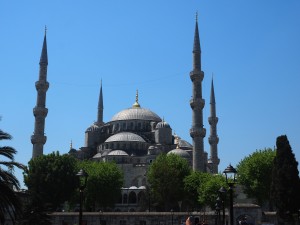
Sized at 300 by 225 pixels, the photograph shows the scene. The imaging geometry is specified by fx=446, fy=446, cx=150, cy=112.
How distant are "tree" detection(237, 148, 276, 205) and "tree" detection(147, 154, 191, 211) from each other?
7595 mm

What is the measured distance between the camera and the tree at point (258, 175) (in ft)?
150

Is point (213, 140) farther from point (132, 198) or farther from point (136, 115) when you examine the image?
point (136, 115)

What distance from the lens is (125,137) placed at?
3002 inches

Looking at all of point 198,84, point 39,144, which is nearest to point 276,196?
point 198,84

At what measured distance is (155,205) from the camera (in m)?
55.4

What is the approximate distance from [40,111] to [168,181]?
859 inches

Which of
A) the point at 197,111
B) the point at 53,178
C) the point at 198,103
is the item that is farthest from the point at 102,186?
the point at 198,103

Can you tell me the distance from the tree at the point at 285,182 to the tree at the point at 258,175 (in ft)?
32.7

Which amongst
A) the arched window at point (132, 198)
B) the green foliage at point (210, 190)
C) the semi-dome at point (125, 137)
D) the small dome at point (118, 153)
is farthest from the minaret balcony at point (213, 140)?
the green foliage at point (210, 190)

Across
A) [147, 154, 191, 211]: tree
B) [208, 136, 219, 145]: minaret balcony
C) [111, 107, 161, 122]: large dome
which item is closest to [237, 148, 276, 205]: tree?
[147, 154, 191, 211]: tree

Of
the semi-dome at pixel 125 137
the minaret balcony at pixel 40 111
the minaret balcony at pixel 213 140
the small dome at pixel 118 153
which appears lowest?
the small dome at pixel 118 153

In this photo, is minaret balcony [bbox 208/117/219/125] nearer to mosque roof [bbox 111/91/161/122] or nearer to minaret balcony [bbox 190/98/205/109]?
minaret balcony [bbox 190/98/205/109]

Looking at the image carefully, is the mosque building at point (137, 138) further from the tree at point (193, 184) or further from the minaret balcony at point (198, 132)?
the tree at point (193, 184)

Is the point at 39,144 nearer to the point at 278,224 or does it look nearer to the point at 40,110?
the point at 40,110
